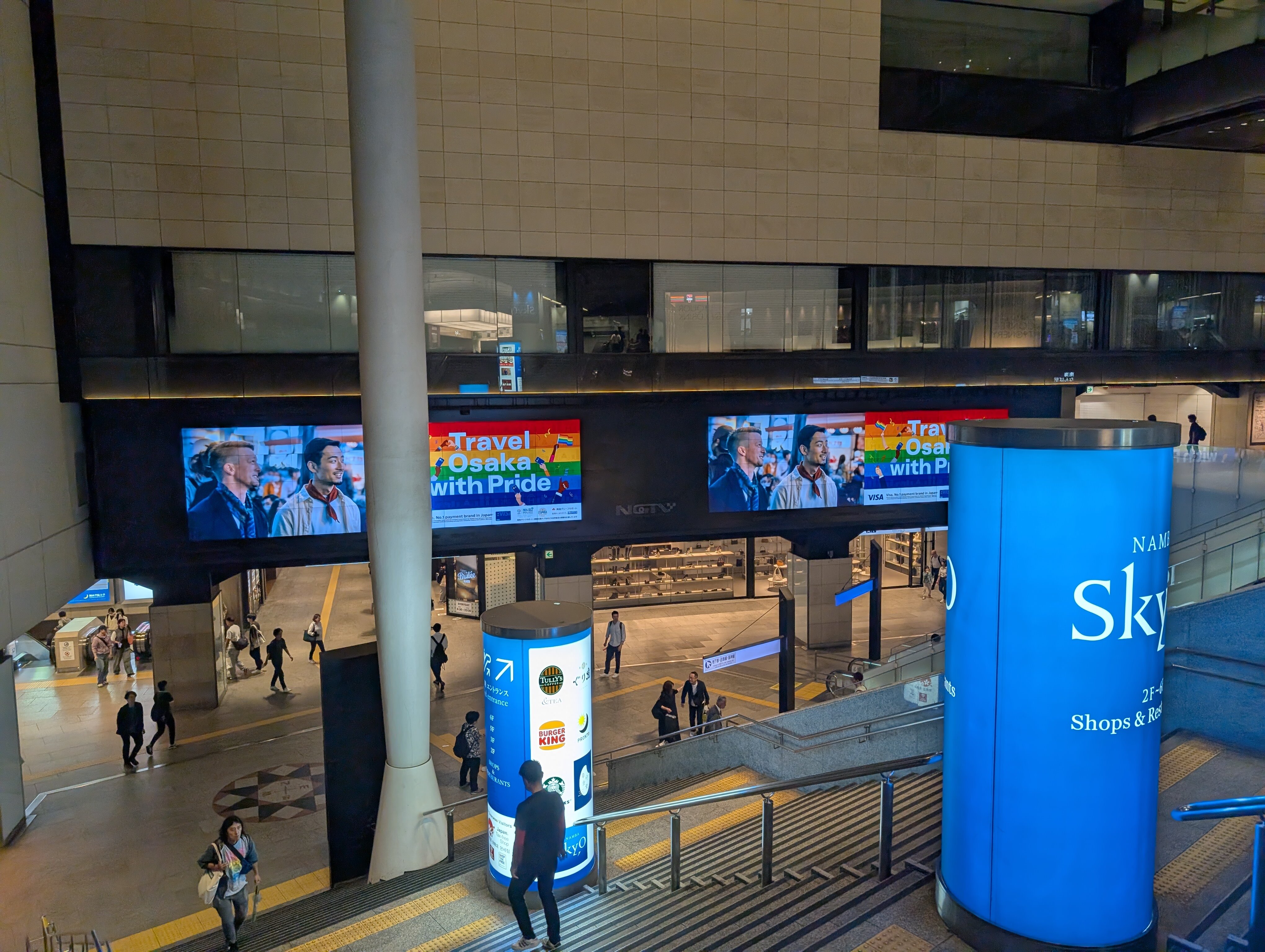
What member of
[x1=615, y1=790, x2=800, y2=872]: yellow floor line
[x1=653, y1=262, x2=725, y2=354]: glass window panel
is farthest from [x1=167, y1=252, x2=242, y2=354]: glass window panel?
[x1=615, y1=790, x2=800, y2=872]: yellow floor line

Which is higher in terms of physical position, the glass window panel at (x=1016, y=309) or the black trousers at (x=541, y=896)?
the glass window panel at (x=1016, y=309)

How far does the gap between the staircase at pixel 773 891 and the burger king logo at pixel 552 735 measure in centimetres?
121

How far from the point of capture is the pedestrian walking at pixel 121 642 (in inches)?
671

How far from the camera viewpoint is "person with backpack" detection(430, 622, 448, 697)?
49.5 ft

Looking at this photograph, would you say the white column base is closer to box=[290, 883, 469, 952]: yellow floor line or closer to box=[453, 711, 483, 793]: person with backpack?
box=[290, 883, 469, 952]: yellow floor line

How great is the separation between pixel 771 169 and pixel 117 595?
18.2 meters

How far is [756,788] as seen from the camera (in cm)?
610

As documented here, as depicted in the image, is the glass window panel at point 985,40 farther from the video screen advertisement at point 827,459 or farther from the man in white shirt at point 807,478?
the man in white shirt at point 807,478

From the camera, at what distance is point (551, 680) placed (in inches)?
273

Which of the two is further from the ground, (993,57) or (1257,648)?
(993,57)

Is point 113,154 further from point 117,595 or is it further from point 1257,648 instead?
point 1257,648

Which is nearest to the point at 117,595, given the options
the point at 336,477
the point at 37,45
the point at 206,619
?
the point at 206,619

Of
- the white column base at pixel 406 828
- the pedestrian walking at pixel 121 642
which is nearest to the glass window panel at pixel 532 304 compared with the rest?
the white column base at pixel 406 828

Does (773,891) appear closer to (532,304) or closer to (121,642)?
(532,304)
